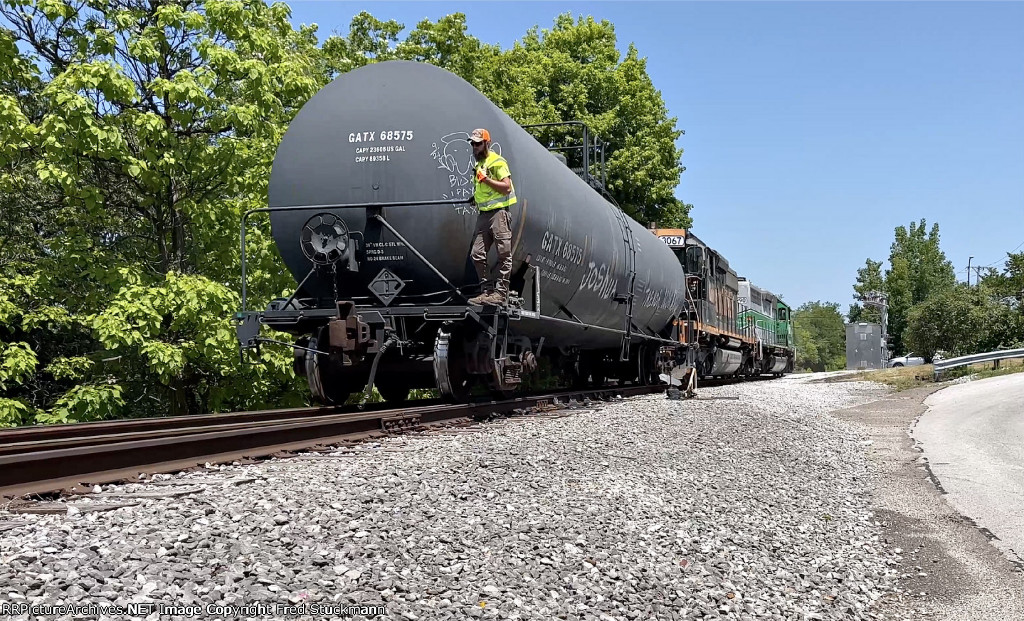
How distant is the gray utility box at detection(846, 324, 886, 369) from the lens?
162 feet

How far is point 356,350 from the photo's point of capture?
807 centimetres

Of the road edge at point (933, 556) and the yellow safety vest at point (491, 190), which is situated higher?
the yellow safety vest at point (491, 190)

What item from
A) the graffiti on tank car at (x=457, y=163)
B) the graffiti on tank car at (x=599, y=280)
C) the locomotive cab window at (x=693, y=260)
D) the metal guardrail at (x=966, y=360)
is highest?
the locomotive cab window at (x=693, y=260)

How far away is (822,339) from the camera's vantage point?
12438 centimetres

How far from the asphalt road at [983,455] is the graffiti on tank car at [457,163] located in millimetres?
5129

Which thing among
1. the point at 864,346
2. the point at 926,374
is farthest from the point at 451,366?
the point at 864,346

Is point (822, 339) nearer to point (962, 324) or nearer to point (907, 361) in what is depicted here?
point (907, 361)

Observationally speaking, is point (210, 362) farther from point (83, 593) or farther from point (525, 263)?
point (83, 593)

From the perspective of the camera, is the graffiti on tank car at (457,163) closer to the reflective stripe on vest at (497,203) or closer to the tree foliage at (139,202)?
the reflective stripe on vest at (497,203)

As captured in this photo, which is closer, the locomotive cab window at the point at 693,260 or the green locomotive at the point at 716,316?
A: the green locomotive at the point at 716,316

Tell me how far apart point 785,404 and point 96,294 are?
448 inches

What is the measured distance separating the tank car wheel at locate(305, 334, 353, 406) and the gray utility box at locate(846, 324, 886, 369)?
45.8 meters

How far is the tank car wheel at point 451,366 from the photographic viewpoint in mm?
8266

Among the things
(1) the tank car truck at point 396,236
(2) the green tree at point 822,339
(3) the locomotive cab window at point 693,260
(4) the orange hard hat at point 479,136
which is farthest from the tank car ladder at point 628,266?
(2) the green tree at point 822,339
